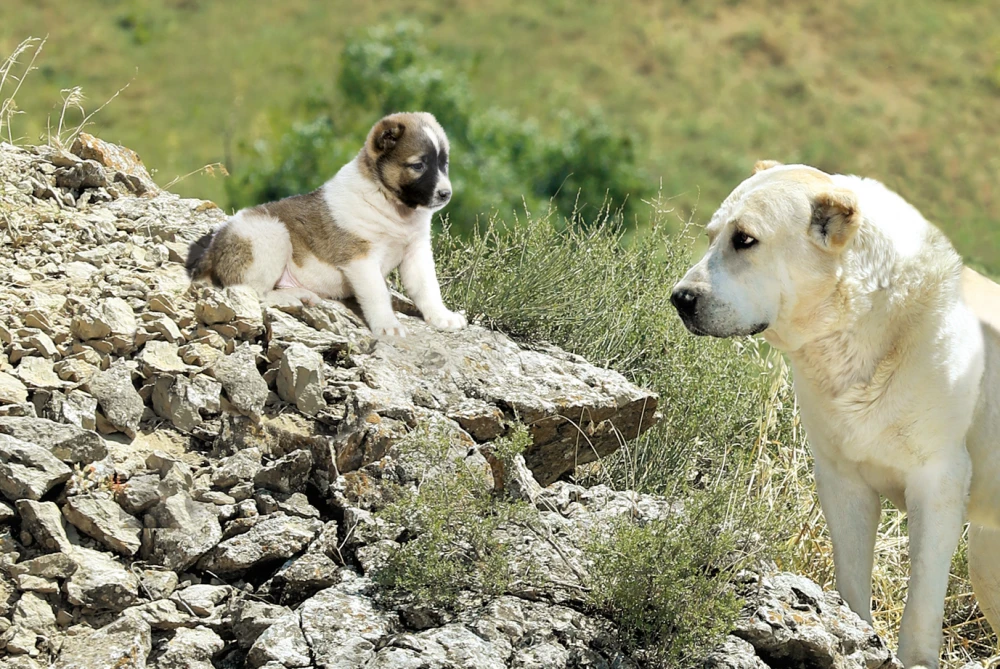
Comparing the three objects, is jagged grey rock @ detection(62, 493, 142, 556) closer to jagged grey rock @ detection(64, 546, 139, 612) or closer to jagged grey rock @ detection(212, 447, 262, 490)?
jagged grey rock @ detection(64, 546, 139, 612)

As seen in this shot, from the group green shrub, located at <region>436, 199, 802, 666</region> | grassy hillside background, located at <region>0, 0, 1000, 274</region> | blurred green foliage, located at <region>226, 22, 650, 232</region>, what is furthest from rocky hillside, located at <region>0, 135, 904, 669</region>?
grassy hillside background, located at <region>0, 0, 1000, 274</region>

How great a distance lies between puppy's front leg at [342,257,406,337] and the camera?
529cm

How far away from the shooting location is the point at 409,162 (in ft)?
18.5

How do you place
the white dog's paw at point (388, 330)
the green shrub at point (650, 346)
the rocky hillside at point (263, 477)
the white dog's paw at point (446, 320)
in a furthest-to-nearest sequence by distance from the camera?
the green shrub at point (650, 346)
the white dog's paw at point (446, 320)
the white dog's paw at point (388, 330)
the rocky hillside at point (263, 477)

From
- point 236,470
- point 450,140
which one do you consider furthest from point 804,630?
point 450,140

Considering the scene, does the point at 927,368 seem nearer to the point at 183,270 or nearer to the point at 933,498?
the point at 933,498

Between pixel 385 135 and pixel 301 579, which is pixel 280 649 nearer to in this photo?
pixel 301 579

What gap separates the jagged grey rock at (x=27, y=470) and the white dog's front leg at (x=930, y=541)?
10.5 feet

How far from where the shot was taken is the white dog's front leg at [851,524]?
4859 millimetres

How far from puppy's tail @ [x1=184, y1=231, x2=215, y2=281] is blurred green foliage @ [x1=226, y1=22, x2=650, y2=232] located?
16.5 metres

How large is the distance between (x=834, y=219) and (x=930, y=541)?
131 cm

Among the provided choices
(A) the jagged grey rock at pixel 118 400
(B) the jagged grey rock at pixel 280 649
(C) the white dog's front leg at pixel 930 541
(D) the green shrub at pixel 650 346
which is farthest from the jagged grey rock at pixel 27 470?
(C) the white dog's front leg at pixel 930 541

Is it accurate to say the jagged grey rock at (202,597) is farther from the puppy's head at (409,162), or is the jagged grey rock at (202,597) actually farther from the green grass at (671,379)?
the puppy's head at (409,162)

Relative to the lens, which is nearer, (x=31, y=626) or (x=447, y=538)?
(x=31, y=626)
